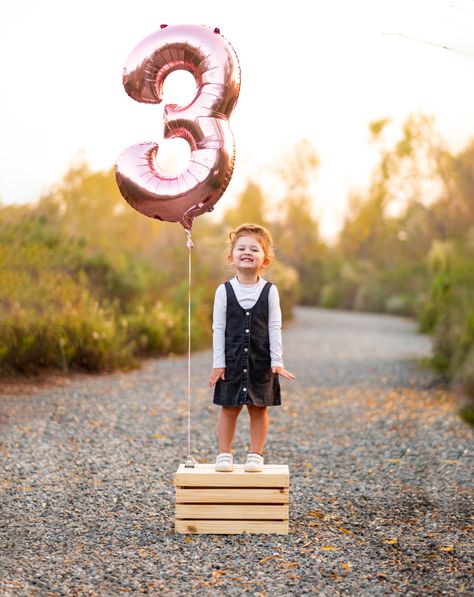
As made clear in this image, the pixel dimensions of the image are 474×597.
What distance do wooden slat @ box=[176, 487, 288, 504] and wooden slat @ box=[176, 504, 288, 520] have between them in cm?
2

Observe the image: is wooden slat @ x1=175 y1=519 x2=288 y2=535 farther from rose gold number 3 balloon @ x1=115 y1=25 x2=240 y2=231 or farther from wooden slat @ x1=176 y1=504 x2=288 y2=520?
rose gold number 3 balloon @ x1=115 y1=25 x2=240 y2=231

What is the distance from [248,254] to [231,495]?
1.25m

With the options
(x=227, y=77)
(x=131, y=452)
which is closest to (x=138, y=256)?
(x=131, y=452)

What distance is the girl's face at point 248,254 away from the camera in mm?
4016

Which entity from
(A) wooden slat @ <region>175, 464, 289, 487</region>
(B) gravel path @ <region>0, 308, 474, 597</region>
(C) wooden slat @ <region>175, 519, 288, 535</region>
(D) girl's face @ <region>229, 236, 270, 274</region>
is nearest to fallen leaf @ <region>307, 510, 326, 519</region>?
(B) gravel path @ <region>0, 308, 474, 597</region>

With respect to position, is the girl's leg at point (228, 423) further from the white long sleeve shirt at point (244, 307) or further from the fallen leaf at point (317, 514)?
the fallen leaf at point (317, 514)

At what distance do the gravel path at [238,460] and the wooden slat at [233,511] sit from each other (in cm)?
11

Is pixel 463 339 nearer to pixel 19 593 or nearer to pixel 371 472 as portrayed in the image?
pixel 371 472

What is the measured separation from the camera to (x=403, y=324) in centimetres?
2158

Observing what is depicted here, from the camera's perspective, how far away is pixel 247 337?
4.01m

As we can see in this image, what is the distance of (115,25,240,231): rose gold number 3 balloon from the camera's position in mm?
4043

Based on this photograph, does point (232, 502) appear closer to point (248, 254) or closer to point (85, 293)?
point (248, 254)

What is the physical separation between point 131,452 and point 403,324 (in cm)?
1680

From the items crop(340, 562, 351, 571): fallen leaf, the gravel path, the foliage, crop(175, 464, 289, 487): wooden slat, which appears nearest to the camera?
the gravel path
